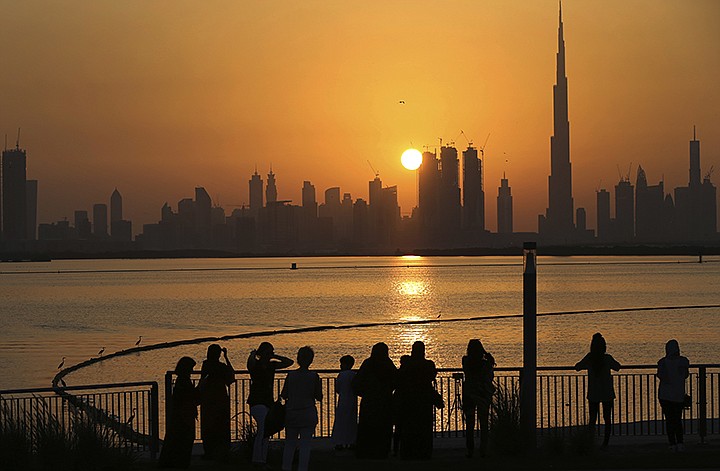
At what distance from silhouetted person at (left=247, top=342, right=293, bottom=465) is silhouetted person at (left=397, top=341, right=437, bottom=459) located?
1.72 m

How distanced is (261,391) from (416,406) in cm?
220

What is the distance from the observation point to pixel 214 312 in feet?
367

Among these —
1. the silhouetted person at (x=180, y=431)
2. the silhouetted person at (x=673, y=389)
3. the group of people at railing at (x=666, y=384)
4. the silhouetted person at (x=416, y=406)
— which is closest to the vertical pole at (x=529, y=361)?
the group of people at railing at (x=666, y=384)

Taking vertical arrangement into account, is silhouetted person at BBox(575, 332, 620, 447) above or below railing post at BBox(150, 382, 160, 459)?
above

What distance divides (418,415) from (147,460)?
161 inches

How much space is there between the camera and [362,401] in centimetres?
1599

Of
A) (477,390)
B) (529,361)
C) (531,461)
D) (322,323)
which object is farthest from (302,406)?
(322,323)

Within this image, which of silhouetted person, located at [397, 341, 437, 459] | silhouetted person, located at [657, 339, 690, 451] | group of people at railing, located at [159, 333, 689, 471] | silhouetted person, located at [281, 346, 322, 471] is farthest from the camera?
silhouetted person, located at [657, 339, 690, 451]

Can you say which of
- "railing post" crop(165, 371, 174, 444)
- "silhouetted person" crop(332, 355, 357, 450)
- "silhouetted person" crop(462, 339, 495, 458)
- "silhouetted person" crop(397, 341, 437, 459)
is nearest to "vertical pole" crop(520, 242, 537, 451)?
"silhouetted person" crop(462, 339, 495, 458)

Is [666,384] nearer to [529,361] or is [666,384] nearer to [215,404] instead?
[529,361]

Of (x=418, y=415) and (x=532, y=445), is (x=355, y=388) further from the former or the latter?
(x=532, y=445)

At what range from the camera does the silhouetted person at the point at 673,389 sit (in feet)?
53.4

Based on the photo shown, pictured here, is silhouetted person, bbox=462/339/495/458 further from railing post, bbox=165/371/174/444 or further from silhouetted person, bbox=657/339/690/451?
railing post, bbox=165/371/174/444

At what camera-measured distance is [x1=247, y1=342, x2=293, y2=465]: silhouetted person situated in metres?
14.9
